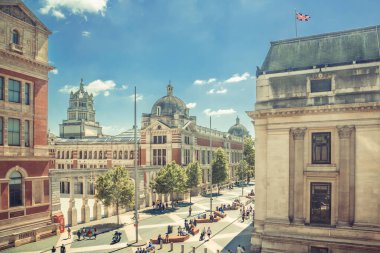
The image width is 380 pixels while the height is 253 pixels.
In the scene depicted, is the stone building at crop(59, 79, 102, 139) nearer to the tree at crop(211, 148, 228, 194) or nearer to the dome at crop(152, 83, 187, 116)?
the dome at crop(152, 83, 187, 116)

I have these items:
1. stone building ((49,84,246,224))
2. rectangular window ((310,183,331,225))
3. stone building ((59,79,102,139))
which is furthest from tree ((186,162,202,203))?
stone building ((59,79,102,139))

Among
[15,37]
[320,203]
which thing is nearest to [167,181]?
[320,203]

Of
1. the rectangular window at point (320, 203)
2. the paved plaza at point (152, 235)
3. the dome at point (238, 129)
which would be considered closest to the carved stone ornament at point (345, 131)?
the rectangular window at point (320, 203)

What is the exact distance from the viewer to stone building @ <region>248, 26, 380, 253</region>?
966 inches

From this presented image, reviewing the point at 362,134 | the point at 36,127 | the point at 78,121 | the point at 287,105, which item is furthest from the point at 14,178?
the point at 78,121

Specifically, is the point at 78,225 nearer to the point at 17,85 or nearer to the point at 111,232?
the point at 111,232

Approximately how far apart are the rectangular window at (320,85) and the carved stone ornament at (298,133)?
3637 mm

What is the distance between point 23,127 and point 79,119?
8722 centimetres

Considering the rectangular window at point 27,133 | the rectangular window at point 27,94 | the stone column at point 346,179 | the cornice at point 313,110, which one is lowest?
the stone column at point 346,179

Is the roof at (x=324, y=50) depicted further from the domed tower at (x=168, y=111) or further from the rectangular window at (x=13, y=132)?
the domed tower at (x=168, y=111)

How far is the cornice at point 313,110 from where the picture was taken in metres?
24.4

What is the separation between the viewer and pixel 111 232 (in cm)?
3603

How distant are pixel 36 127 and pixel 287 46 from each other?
87.1ft

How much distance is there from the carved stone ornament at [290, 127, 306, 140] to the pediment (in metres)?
27.5
